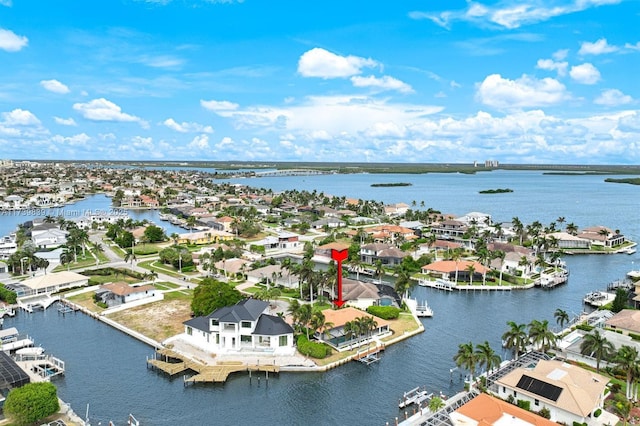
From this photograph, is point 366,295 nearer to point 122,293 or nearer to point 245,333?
point 245,333

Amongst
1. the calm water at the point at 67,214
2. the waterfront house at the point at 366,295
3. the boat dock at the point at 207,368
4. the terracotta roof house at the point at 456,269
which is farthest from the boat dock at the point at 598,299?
the calm water at the point at 67,214

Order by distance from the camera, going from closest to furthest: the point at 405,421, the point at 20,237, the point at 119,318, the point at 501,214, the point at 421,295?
the point at 405,421, the point at 119,318, the point at 421,295, the point at 20,237, the point at 501,214

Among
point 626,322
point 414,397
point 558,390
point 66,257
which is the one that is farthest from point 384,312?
point 66,257

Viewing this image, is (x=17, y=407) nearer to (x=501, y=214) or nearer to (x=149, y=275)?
(x=149, y=275)

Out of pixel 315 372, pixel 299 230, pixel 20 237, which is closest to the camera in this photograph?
pixel 315 372

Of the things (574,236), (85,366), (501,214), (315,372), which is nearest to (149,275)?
(85,366)

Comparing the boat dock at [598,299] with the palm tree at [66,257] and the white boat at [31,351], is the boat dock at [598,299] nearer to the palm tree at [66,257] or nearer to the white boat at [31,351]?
the white boat at [31,351]
